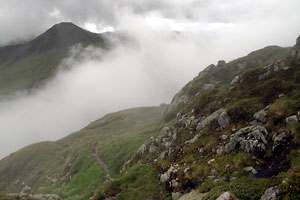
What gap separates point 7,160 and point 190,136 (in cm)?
10828

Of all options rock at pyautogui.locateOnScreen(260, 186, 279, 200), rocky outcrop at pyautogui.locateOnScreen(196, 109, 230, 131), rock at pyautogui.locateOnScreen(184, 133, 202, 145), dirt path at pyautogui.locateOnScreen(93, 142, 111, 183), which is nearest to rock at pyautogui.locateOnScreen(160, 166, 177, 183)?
rock at pyautogui.locateOnScreen(184, 133, 202, 145)

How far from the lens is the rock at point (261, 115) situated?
2789 centimetres

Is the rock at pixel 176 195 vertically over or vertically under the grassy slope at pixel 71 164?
under

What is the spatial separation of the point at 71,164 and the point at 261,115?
65.1 meters

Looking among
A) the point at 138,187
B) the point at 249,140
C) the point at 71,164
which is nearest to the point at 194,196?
the point at 249,140

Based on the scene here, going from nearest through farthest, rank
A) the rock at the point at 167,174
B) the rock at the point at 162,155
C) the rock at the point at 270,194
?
the rock at the point at 270,194
the rock at the point at 167,174
the rock at the point at 162,155

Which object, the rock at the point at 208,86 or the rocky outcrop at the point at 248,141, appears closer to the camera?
the rocky outcrop at the point at 248,141

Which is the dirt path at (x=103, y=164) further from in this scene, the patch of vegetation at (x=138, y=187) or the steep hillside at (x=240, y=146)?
the patch of vegetation at (x=138, y=187)

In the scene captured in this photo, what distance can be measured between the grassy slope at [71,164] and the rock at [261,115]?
110 ft

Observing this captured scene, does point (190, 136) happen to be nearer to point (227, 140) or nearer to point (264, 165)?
point (227, 140)

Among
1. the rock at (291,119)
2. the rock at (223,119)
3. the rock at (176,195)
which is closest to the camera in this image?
the rock at (291,119)

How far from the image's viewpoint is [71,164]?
7019cm

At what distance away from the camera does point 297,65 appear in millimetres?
36594

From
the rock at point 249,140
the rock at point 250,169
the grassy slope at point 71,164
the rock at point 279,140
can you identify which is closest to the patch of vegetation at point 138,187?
the grassy slope at point 71,164
